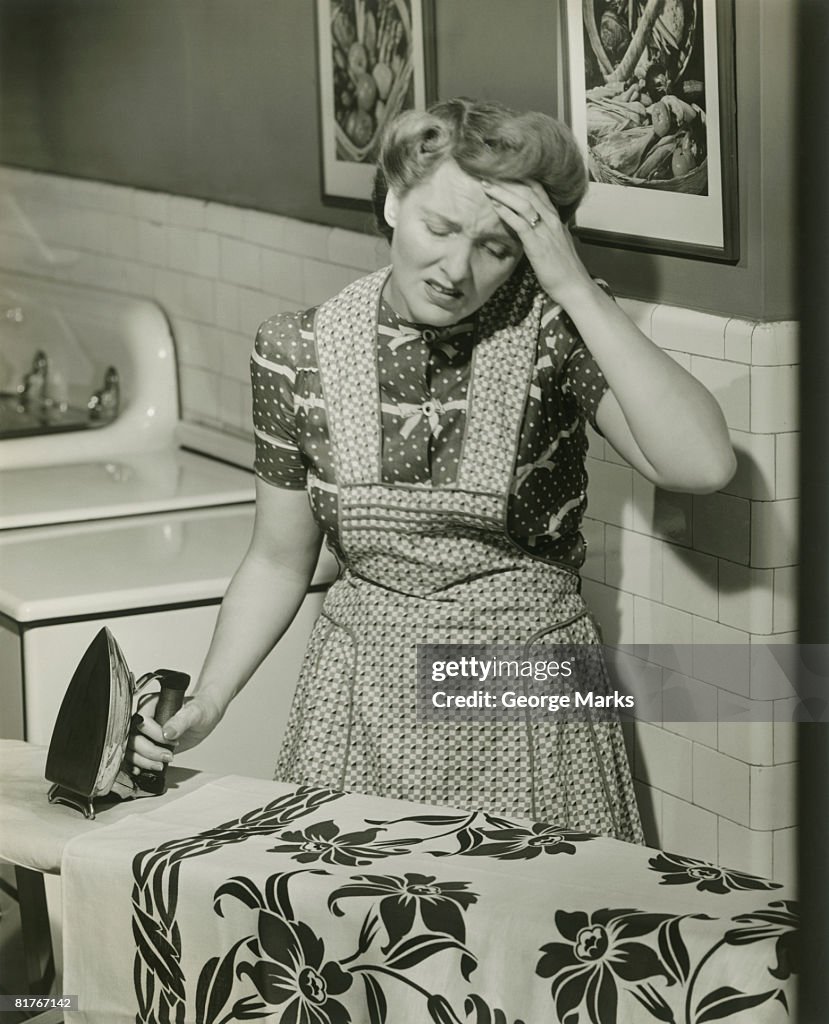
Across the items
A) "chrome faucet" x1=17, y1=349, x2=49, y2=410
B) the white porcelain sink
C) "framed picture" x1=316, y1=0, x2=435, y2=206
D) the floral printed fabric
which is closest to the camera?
the floral printed fabric

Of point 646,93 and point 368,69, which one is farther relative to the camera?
point 368,69

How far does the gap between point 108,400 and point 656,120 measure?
1.24 metres

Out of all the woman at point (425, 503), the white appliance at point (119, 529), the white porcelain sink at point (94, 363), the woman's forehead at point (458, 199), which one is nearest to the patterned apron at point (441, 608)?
the woman at point (425, 503)

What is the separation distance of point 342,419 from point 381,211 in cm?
16

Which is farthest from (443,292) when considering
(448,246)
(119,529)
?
(119,529)

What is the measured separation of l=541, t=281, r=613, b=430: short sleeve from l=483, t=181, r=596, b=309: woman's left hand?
0.07 metres

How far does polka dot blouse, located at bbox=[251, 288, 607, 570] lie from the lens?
108cm

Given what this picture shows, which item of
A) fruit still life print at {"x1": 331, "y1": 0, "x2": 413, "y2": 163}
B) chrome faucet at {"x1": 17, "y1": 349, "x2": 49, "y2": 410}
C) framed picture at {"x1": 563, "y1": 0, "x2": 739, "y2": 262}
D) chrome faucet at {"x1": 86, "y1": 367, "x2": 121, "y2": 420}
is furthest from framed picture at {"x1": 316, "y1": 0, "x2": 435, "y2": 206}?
chrome faucet at {"x1": 17, "y1": 349, "x2": 49, "y2": 410}

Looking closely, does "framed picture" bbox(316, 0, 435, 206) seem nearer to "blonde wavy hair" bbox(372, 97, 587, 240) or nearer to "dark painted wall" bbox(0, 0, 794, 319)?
"dark painted wall" bbox(0, 0, 794, 319)

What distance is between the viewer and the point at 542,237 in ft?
3.21

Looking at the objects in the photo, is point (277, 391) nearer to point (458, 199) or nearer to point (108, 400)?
point (458, 199)

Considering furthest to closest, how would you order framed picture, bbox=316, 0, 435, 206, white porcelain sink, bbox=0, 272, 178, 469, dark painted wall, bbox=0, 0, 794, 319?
white porcelain sink, bbox=0, 272, 178, 469, framed picture, bbox=316, 0, 435, 206, dark painted wall, bbox=0, 0, 794, 319

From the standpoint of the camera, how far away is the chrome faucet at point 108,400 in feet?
7.17

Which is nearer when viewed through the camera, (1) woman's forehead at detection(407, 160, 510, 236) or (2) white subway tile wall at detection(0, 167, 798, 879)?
(1) woman's forehead at detection(407, 160, 510, 236)
